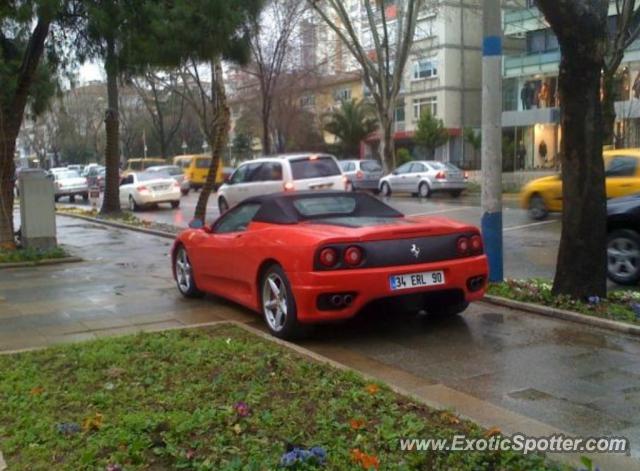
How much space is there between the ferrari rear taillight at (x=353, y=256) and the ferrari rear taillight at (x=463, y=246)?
1.02 metres

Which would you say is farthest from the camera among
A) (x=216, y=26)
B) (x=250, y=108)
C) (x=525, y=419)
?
(x=250, y=108)

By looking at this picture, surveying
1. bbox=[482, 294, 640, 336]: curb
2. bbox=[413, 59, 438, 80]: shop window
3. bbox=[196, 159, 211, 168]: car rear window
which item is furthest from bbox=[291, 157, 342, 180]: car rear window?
bbox=[413, 59, 438, 80]: shop window

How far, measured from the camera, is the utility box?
43.8 feet

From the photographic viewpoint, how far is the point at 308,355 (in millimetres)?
5969

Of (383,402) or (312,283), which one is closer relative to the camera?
(383,402)

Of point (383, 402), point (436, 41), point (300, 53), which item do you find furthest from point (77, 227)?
point (436, 41)

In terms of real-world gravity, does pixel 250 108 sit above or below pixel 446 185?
above

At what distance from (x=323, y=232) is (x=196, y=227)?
2.80m

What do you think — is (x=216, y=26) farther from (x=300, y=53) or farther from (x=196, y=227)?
(x=300, y=53)

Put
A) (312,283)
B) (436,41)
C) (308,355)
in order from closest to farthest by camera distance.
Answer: (308,355) → (312,283) → (436,41)

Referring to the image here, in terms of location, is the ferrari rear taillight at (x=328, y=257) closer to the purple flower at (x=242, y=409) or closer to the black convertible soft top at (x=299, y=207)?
the black convertible soft top at (x=299, y=207)

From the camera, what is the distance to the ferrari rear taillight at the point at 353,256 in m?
6.46

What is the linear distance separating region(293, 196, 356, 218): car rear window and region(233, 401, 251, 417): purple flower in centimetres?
305

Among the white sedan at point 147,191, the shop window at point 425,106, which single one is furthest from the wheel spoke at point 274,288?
the shop window at point 425,106
